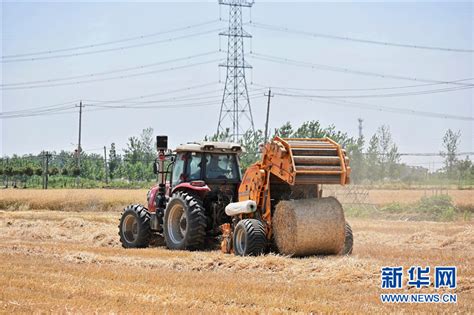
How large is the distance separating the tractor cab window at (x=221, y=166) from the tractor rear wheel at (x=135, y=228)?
7.92 feet

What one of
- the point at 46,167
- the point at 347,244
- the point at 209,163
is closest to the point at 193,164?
the point at 209,163

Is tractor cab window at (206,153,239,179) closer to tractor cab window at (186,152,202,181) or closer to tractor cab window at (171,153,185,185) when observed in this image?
tractor cab window at (186,152,202,181)

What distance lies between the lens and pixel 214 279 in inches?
524

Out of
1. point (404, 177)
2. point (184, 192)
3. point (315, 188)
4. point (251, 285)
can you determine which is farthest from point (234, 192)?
point (404, 177)

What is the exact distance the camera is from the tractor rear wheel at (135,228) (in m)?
20.7

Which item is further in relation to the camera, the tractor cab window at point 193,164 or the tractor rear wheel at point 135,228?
the tractor rear wheel at point 135,228

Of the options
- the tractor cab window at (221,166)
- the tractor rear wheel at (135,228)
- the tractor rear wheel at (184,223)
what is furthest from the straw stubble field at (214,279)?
the tractor cab window at (221,166)

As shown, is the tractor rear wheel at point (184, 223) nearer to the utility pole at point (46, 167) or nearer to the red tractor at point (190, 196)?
the red tractor at point (190, 196)

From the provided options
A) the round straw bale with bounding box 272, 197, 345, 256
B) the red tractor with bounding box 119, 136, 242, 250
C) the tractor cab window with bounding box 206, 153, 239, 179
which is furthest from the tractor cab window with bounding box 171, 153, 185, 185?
the round straw bale with bounding box 272, 197, 345, 256

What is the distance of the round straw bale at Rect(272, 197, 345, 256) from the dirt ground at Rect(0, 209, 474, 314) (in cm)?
53

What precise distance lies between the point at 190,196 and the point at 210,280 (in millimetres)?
6044

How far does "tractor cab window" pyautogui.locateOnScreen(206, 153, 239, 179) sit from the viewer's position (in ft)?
64.7

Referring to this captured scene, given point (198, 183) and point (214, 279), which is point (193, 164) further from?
point (214, 279)

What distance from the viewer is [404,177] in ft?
158
